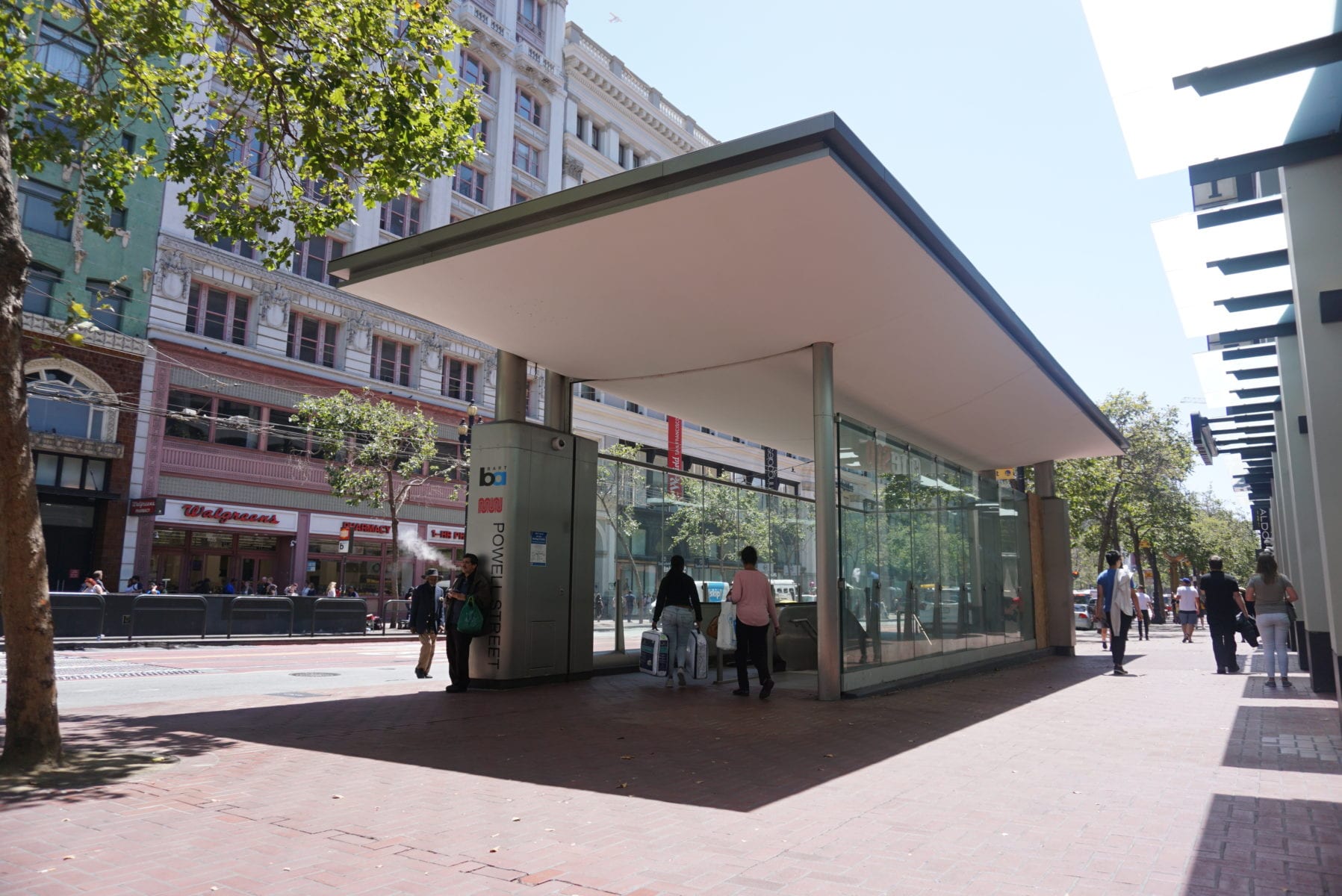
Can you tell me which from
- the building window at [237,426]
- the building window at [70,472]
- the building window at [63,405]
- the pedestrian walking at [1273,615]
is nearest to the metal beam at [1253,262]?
the pedestrian walking at [1273,615]

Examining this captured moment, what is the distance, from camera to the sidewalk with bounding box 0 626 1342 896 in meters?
4.11

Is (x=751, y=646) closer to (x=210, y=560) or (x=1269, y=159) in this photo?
(x=1269, y=159)

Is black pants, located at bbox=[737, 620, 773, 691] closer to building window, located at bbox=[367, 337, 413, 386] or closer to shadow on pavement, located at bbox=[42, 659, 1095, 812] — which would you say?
shadow on pavement, located at bbox=[42, 659, 1095, 812]

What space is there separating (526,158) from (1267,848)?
44.6 m

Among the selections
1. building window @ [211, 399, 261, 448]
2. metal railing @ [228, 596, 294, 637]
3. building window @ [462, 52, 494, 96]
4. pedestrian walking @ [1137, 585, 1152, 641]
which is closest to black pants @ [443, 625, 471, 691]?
metal railing @ [228, 596, 294, 637]

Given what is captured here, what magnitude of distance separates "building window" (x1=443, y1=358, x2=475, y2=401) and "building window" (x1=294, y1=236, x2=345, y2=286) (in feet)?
20.5

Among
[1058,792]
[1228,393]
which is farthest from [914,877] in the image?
[1228,393]

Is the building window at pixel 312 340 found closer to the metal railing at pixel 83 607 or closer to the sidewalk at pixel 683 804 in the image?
the metal railing at pixel 83 607

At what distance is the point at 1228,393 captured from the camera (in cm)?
1566

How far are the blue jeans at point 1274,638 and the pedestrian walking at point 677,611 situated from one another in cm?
749

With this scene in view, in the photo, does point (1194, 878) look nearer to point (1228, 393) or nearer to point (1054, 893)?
point (1054, 893)

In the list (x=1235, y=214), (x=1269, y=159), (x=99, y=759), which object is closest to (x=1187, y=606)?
(x=1235, y=214)

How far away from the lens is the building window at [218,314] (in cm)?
3112

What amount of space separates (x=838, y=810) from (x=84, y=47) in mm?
33807
